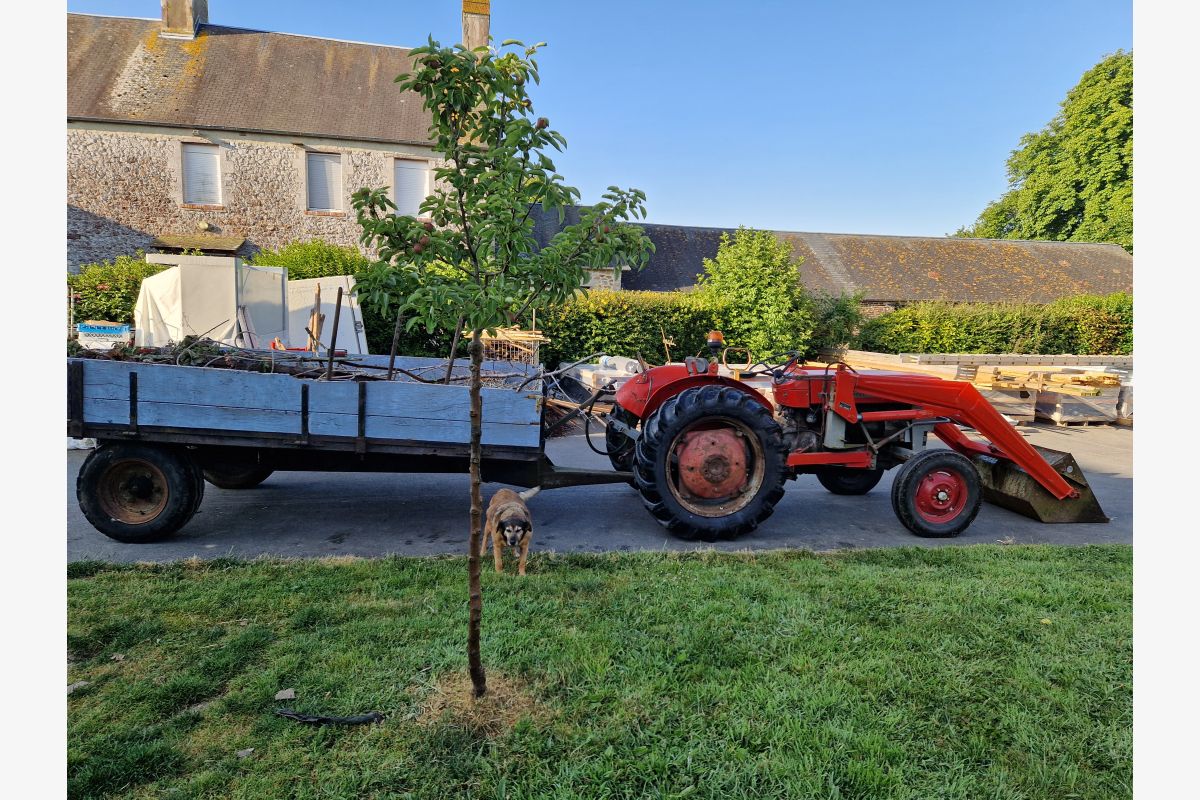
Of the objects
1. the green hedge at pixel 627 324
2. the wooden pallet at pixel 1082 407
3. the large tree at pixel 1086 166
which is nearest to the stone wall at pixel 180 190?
the green hedge at pixel 627 324

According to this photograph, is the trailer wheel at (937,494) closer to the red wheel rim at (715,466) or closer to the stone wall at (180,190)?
the red wheel rim at (715,466)

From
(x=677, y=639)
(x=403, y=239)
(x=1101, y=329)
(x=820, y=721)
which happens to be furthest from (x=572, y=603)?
(x=1101, y=329)

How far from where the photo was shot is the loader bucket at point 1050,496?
5.44 m

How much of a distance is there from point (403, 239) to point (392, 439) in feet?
7.74

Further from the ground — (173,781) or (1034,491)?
(1034,491)

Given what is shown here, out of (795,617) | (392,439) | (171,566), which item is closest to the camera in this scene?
(795,617)

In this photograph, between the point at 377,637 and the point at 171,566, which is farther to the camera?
the point at 171,566

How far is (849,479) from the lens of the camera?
640cm

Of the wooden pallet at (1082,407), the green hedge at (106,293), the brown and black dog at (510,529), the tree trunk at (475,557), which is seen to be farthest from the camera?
the green hedge at (106,293)

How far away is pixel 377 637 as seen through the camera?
3.06 meters

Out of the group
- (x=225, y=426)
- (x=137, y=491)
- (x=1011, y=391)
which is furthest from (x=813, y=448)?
(x=1011, y=391)

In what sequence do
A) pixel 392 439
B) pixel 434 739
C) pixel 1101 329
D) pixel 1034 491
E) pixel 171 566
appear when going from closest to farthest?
pixel 434 739
pixel 171 566
pixel 392 439
pixel 1034 491
pixel 1101 329

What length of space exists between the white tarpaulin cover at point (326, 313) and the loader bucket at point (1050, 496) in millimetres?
9566

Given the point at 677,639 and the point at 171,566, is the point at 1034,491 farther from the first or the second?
the point at 171,566
